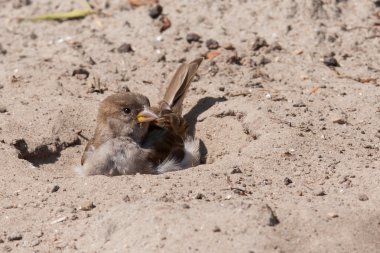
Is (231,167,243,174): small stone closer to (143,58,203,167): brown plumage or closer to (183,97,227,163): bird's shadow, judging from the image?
(143,58,203,167): brown plumage

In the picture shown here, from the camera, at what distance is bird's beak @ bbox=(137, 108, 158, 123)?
7750 millimetres

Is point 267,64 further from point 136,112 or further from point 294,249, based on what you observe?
point 294,249

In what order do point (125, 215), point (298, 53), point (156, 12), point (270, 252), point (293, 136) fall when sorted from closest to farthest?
point (270, 252) → point (125, 215) → point (293, 136) → point (298, 53) → point (156, 12)

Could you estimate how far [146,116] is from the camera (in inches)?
306

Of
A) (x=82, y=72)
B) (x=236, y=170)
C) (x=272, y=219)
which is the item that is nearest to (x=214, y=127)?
(x=236, y=170)

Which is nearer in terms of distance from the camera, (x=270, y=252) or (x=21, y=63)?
(x=270, y=252)

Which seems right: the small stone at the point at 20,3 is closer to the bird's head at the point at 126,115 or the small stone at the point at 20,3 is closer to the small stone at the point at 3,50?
the small stone at the point at 3,50

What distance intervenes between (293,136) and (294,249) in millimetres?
2044

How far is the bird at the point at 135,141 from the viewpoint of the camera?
24.7ft

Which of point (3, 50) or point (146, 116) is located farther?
point (3, 50)

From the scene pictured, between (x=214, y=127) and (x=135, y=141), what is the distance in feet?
3.21

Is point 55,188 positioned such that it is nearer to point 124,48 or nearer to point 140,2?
point 124,48

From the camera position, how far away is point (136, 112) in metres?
7.82

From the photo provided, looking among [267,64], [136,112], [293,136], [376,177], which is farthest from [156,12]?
[376,177]
